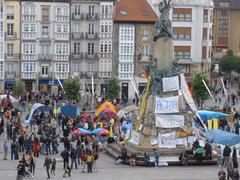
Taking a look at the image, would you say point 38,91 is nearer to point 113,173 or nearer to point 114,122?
point 114,122

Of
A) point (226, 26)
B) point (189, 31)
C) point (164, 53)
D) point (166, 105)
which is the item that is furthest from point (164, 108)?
point (226, 26)

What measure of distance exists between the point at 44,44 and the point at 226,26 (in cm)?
5976

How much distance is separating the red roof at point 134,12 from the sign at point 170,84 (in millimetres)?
45759

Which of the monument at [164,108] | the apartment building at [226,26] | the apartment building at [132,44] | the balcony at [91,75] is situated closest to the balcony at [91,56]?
the balcony at [91,75]

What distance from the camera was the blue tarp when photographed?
144 ft

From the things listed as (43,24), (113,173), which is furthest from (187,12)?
(113,173)

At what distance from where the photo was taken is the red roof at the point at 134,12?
91500mm

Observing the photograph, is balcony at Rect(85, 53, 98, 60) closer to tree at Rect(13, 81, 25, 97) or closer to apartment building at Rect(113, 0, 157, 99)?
apartment building at Rect(113, 0, 157, 99)

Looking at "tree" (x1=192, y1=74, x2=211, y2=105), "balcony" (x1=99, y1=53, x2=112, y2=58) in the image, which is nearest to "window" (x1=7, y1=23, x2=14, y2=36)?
"balcony" (x1=99, y1=53, x2=112, y2=58)

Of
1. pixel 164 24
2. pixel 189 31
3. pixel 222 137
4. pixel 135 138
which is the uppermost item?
pixel 189 31

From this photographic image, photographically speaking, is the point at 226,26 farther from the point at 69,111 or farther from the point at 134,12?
the point at 69,111

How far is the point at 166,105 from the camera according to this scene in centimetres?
4562

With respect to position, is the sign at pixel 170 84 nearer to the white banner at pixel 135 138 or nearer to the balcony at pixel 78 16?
the white banner at pixel 135 138

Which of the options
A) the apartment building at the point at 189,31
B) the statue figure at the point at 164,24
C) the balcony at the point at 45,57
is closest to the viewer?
the statue figure at the point at 164,24
